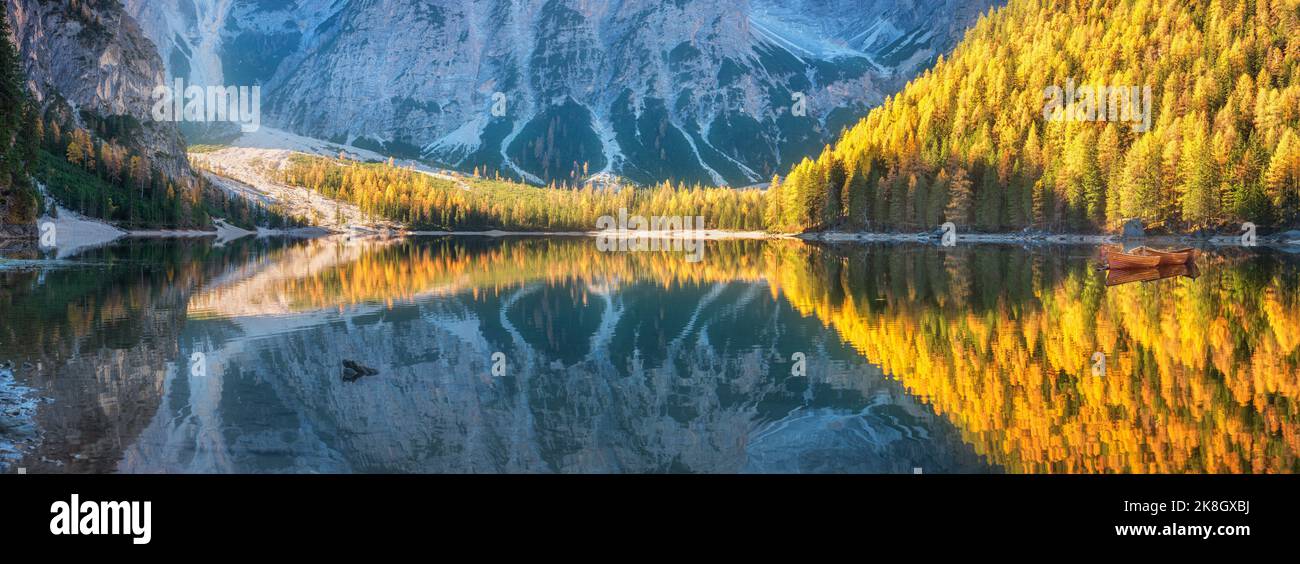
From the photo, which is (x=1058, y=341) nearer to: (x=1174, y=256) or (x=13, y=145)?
(x=1174, y=256)

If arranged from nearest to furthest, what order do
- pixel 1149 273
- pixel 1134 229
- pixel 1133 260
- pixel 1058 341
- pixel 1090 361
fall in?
pixel 1090 361, pixel 1058 341, pixel 1149 273, pixel 1133 260, pixel 1134 229

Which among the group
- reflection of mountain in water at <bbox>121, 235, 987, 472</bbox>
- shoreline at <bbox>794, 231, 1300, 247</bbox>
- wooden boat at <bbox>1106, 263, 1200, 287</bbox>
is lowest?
reflection of mountain in water at <bbox>121, 235, 987, 472</bbox>

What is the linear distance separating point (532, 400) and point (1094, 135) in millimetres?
150338

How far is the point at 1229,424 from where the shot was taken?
20922mm

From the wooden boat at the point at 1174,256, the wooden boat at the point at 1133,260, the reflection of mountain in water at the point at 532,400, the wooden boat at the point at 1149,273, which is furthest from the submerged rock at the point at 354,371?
the wooden boat at the point at 1174,256

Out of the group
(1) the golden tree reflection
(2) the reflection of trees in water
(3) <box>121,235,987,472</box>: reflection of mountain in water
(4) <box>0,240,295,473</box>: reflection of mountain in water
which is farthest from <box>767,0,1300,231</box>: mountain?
(4) <box>0,240,295,473</box>: reflection of mountain in water

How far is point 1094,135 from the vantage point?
149 metres

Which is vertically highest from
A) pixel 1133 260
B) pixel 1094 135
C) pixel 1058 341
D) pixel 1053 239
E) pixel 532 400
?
pixel 1094 135

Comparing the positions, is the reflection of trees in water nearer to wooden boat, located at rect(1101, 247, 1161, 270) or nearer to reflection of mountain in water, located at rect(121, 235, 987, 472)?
reflection of mountain in water, located at rect(121, 235, 987, 472)

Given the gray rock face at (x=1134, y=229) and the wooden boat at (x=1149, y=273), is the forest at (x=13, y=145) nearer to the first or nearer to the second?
the wooden boat at (x=1149, y=273)

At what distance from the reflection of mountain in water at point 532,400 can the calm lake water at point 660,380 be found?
13 centimetres

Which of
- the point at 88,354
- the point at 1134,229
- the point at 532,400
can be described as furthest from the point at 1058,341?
the point at 1134,229

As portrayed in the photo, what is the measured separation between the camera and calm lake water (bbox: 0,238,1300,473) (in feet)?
66.4

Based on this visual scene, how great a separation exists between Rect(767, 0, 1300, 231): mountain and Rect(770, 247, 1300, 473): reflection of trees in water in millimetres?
73820
